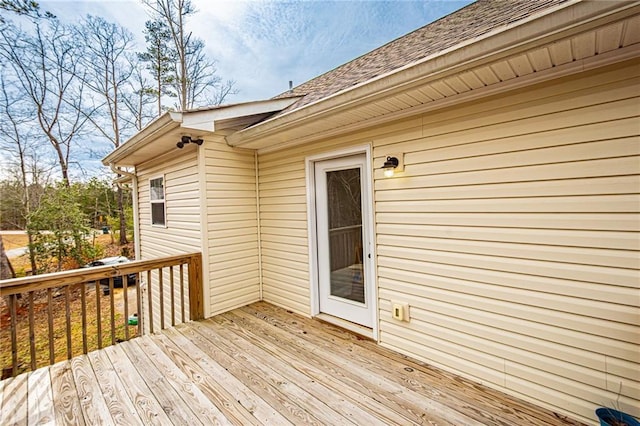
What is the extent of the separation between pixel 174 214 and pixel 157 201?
99 centimetres

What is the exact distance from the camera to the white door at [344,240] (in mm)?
3215

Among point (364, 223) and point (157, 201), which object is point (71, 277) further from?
point (364, 223)

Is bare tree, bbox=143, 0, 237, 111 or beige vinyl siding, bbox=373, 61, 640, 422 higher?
bare tree, bbox=143, 0, 237, 111

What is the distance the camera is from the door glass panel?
3.31m

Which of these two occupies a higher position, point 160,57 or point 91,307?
point 160,57

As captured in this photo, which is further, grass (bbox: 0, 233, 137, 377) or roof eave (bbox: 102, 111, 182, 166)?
grass (bbox: 0, 233, 137, 377)

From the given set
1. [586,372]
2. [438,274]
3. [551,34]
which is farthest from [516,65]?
[586,372]

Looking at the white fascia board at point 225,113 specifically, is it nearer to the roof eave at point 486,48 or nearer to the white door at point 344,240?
the white door at point 344,240

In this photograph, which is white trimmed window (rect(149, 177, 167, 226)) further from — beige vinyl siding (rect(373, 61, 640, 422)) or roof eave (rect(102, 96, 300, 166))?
beige vinyl siding (rect(373, 61, 640, 422))

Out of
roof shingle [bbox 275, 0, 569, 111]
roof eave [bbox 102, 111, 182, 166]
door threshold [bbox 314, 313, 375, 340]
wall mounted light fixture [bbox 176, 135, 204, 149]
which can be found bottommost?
door threshold [bbox 314, 313, 375, 340]

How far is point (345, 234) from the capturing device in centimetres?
348

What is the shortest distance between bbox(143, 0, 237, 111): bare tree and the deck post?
8.38 meters

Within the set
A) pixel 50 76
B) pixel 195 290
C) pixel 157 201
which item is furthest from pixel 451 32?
pixel 50 76

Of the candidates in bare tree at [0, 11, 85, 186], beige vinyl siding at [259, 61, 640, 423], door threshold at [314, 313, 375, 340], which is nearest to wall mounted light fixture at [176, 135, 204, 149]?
beige vinyl siding at [259, 61, 640, 423]
